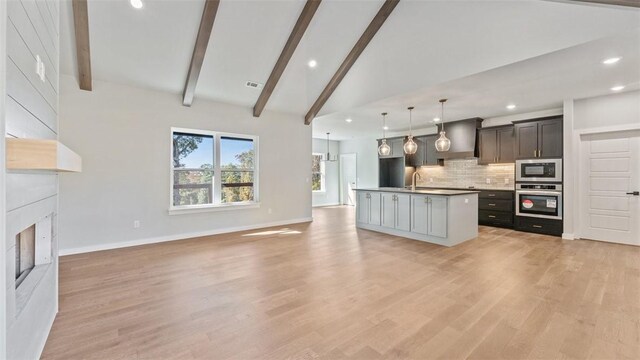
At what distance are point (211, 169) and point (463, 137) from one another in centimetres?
600

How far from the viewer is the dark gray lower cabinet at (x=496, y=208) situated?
6016 mm

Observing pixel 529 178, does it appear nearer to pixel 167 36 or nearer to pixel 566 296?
pixel 566 296

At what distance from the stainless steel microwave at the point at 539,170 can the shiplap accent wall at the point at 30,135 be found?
7.31 meters

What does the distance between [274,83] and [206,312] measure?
4.05 m

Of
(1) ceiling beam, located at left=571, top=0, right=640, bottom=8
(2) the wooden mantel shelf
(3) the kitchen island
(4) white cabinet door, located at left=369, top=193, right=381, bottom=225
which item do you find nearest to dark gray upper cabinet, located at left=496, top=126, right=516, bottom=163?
(3) the kitchen island

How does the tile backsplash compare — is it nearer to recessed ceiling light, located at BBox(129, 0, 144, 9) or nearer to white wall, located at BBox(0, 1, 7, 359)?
recessed ceiling light, located at BBox(129, 0, 144, 9)

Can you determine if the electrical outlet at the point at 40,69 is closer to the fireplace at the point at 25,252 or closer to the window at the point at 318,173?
the fireplace at the point at 25,252

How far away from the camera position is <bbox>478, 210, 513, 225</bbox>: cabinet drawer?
603cm

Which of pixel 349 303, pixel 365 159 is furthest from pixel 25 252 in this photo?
pixel 365 159

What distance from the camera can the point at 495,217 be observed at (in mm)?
6246

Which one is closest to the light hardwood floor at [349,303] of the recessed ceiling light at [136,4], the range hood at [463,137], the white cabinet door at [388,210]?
the white cabinet door at [388,210]

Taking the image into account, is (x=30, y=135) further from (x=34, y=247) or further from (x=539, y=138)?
(x=539, y=138)

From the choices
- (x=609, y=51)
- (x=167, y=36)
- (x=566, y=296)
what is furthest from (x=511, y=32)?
(x=167, y=36)

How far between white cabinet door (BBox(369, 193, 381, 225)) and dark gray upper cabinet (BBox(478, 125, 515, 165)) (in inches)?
115
